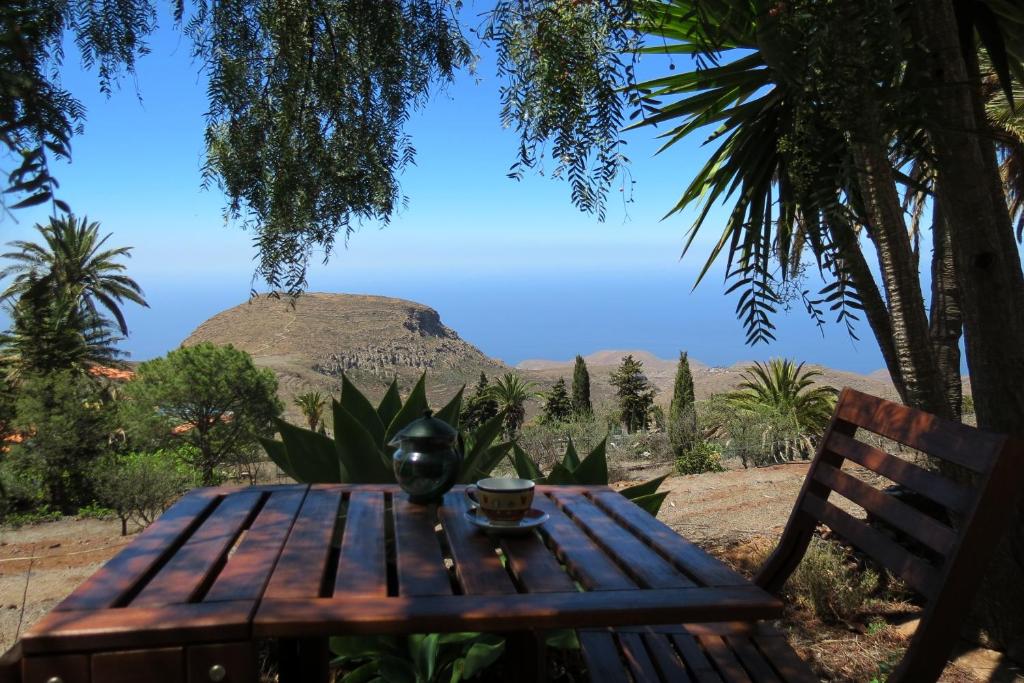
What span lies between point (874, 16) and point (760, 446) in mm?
9582

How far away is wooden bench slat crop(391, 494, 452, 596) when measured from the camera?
1.23 m

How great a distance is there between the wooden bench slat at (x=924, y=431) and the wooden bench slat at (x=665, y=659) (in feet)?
2.11

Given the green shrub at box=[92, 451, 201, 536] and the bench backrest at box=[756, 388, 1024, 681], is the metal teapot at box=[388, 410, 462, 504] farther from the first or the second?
the green shrub at box=[92, 451, 201, 536]

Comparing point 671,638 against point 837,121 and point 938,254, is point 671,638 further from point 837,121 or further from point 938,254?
point 938,254

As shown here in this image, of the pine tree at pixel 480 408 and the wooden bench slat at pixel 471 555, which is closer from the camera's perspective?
the wooden bench slat at pixel 471 555

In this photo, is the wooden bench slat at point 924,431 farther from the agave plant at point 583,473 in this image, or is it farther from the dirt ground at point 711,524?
the dirt ground at point 711,524

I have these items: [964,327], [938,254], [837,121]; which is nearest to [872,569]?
[964,327]

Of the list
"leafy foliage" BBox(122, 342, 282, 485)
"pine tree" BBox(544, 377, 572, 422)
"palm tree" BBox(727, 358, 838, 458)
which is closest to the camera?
"palm tree" BBox(727, 358, 838, 458)

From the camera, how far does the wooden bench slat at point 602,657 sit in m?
1.58

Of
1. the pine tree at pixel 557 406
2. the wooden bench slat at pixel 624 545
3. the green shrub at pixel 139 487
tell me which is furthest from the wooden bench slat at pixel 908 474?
the pine tree at pixel 557 406

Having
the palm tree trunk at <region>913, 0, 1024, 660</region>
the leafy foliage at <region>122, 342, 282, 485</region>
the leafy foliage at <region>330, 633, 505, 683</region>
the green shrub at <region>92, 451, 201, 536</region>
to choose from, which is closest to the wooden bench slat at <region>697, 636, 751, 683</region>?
the leafy foliage at <region>330, 633, 505, 683</region>

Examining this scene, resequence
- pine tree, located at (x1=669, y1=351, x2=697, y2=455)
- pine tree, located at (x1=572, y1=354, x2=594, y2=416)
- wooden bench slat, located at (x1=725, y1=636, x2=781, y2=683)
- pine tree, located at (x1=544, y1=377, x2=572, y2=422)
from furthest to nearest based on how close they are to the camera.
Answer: pine tree, located at (x1=572, y1=354, x2=594, y2=416) → pine tree, located at (x1=544, y1=377, x2=572, y2=422) → pine tree, located at (x1=669, y1=351, x2=697, y2=455) → wooden bench slat, located at (x1=725, y1=636, x2=781, y2=683)

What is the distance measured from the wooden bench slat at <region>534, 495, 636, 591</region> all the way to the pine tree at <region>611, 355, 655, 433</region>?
1764 centimetres

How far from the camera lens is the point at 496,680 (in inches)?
82.9
